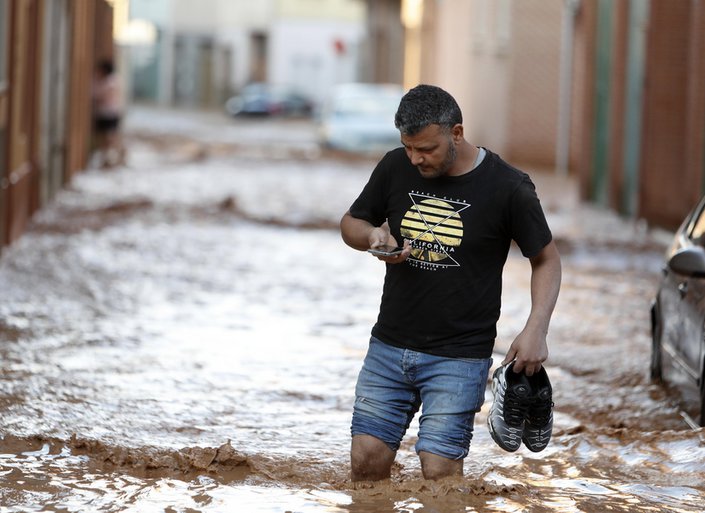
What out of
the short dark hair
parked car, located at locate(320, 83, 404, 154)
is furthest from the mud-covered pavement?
parked car, located at locate(320, 83, 404, 154)

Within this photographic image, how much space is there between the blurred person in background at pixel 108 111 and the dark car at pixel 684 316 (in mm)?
20285

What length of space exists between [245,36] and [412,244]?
232 ft

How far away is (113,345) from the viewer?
391 inches

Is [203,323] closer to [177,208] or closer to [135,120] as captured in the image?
[177,208]

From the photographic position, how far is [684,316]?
787 cm

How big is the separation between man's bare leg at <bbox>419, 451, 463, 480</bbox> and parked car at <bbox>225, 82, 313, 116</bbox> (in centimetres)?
5566

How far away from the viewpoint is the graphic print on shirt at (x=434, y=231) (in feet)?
17.3

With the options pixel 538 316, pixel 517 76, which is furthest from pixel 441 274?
pixel 517 76

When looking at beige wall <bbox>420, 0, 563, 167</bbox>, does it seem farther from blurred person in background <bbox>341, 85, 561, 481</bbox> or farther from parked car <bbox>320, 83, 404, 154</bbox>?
blurred person in background <bbox>341, 85, 561, 481</bbox>

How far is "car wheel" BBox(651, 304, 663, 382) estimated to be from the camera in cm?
884

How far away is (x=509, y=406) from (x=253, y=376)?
3.81 meters

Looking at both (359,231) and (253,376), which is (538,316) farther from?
(253,376)

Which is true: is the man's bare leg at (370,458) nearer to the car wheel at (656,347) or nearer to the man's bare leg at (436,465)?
the man's bare leg at (436,465)

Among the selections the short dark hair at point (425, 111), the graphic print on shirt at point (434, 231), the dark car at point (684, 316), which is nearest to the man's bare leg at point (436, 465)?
the graphic print on shirt at point (434, 231)
